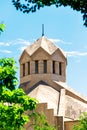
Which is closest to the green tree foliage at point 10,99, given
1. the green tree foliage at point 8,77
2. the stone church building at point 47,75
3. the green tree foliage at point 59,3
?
the green tree foliage at point 8,77

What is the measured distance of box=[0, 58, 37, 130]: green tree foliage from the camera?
15578 mm

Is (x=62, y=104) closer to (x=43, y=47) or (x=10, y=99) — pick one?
(x=43, y=47)

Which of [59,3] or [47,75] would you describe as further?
[47,75]

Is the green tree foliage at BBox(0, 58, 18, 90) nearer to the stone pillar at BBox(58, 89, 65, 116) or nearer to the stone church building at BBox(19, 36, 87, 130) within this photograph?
the stone pillar at BBox(58, 89, 65, 116)

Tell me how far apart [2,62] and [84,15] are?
9.14m

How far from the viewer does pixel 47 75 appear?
144ft

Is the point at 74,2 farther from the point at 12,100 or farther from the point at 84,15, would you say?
the point at 12,100

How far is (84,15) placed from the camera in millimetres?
7566

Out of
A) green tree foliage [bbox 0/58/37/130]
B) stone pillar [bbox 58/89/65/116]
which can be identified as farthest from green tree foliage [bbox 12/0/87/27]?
stone pillar [bbox 58/89/65/116]

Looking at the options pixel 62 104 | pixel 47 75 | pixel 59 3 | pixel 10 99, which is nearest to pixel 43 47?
pixel 47 75

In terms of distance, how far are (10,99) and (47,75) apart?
27981mm

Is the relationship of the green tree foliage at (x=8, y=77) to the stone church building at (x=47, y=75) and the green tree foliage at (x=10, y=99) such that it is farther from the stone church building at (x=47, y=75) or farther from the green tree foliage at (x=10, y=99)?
the stone church building at (x=47, y=75)

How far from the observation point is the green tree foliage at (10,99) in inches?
613

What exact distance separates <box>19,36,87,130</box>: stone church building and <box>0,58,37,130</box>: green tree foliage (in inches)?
970
